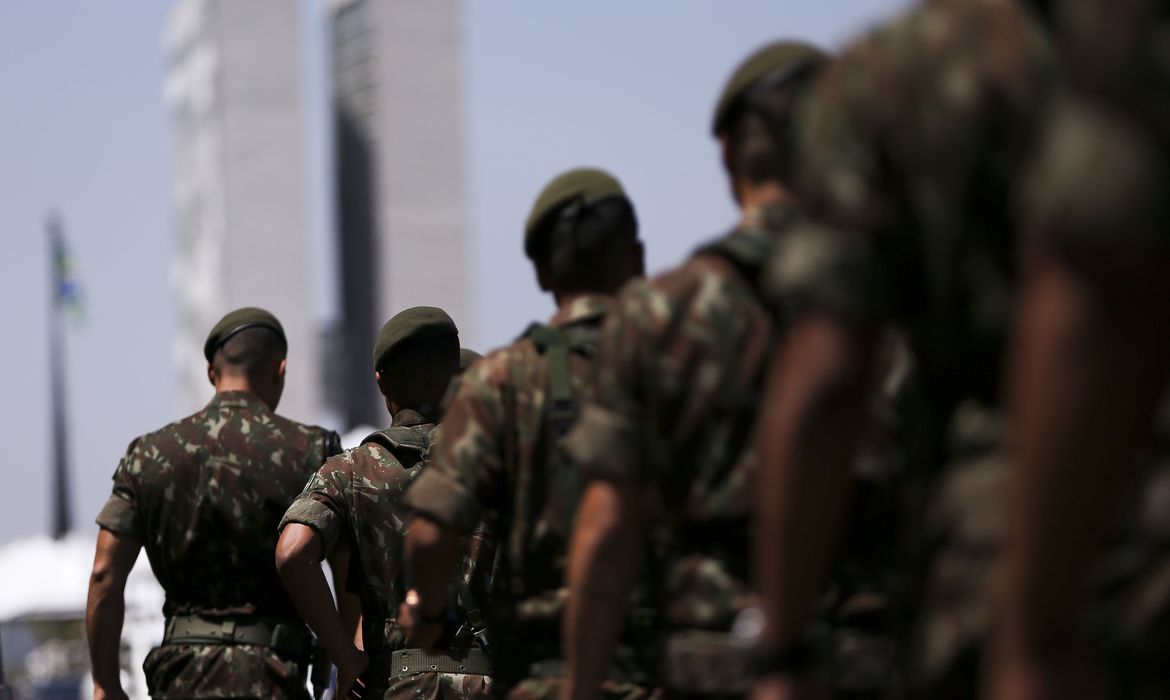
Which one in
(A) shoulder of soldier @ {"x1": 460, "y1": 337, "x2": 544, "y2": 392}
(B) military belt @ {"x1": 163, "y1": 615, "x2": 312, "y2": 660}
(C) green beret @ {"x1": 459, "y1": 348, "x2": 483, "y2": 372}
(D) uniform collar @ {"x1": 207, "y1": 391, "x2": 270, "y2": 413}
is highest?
(C) green beret @ {"x1": 459, "y1": 348, "x2": 483, "y2": 372}

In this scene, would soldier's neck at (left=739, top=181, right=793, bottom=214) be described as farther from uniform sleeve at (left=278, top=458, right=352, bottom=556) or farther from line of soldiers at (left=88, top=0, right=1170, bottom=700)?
uniform sleeve at (left=278, top=458, right=352, bottom=556)

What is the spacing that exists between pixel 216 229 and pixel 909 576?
9381 cm

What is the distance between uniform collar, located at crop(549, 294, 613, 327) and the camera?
403 cm

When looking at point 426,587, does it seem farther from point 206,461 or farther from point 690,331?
point 206,461

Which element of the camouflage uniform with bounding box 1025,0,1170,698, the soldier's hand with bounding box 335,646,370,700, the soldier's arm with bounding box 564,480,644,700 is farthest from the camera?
the soldier's hand with bounding box 335,646,370,700

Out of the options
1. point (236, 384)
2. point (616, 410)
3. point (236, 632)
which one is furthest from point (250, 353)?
point (616, 410)

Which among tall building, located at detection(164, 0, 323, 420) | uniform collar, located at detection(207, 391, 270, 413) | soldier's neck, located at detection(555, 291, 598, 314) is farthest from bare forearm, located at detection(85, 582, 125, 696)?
tall building, located at detection(164, 0, 323, 420)

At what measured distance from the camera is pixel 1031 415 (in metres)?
1.69

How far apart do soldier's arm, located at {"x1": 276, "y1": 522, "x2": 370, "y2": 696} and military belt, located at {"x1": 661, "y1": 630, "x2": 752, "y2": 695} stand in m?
3.10

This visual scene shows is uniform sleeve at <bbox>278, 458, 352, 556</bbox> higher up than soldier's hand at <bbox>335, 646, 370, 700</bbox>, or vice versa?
uniform sleeve at <bbox>278, 458, 352, 556</bbox>

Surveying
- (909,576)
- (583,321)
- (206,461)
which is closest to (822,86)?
(909,576)

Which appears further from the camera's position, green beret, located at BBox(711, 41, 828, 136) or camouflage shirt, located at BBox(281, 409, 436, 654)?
camouflage shirt, located at BBox(281, 409, 436, 654)

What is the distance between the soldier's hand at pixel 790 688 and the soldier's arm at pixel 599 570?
2.65 ft

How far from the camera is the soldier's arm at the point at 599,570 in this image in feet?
9.53
